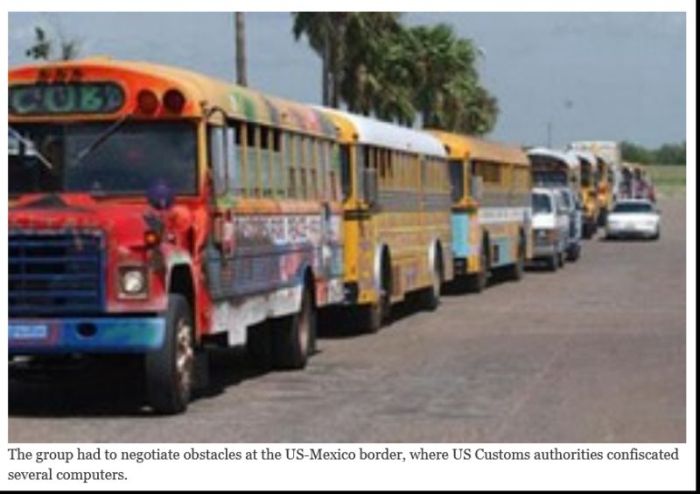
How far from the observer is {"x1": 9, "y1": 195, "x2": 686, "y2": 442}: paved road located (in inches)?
496

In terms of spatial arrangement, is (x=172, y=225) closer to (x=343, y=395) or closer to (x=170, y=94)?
(x=170, y=94)

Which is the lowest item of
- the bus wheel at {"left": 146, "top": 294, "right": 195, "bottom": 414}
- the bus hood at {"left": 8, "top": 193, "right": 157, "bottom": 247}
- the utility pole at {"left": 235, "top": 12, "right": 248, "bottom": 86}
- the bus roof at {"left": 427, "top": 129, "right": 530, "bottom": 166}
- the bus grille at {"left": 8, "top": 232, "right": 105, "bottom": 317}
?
the bus wheel at {"left": 146, "top": 294, "right": 195, "bottom": 414}

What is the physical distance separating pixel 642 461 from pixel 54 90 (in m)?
5.76

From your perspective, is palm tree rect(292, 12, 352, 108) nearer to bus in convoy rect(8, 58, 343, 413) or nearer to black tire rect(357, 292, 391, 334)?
black tire rect(357, 292, 391, 334)

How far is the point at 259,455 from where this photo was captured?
444 inches

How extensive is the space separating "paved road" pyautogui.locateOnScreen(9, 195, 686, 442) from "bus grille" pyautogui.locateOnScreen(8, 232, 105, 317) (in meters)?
0.84

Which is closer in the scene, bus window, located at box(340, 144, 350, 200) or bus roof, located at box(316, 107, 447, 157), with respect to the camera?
bus window, located at box(340, 144, 350, 200)

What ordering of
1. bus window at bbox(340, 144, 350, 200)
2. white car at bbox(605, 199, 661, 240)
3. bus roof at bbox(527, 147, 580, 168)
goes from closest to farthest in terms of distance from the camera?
bus window at bbox(340, 144, 350, 200)
bus roof at bbox(527, 147, 580, 168)
white car at bbox(605, 199, 661, 240)

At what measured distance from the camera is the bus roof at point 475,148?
29.9m

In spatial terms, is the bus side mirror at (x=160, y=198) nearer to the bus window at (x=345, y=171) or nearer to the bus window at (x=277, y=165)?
the bus window at (x=277, y=165)

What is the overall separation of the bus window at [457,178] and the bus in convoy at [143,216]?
13.3m

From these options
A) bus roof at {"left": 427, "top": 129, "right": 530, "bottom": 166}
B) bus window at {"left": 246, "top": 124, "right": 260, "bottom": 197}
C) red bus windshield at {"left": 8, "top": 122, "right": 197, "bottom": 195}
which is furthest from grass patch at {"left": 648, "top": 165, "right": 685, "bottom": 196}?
red bus windshield at {"left": 8, "top": 122, "right": 197, "bottom": 195}

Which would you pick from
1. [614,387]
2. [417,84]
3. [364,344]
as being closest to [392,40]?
[417,84]

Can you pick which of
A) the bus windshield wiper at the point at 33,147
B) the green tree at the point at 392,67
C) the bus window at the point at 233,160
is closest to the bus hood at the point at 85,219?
the bus windshield wiper at the point at 33,147
